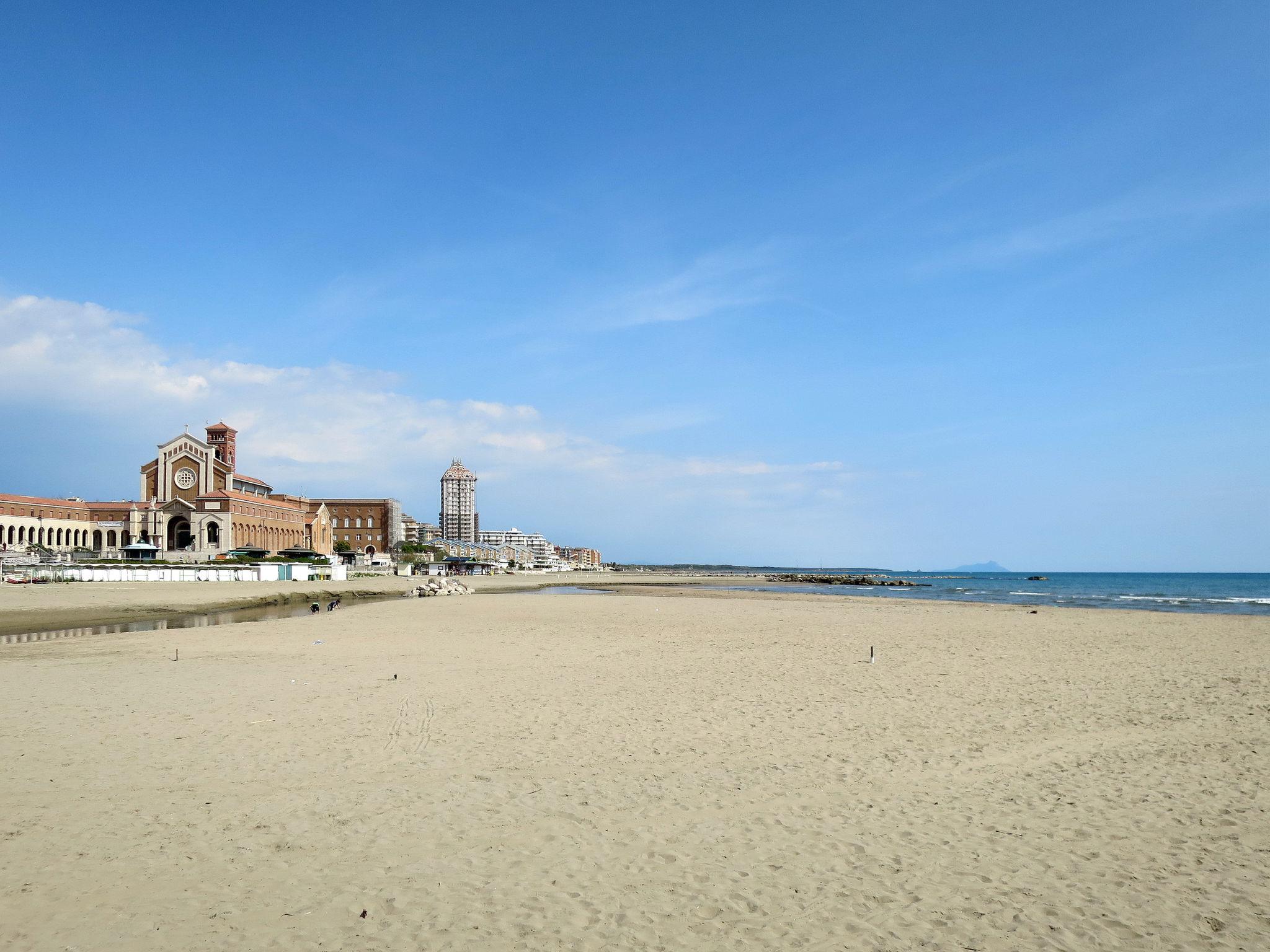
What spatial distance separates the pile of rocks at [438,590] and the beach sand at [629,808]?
3685 centimetres

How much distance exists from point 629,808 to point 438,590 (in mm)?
49543

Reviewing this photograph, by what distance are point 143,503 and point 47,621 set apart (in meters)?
86.1

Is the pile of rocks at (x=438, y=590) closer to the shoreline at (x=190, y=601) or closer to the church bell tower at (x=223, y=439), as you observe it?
the shoreline at (x=190, y=601)

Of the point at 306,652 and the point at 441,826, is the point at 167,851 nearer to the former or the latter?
the point at 441,826

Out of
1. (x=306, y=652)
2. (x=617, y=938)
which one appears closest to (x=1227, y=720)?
(x=617, y=938)

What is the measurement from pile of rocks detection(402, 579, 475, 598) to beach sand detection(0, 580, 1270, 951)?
36852mm

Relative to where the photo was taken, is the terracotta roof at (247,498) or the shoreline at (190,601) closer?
the shoreline at (190,601)

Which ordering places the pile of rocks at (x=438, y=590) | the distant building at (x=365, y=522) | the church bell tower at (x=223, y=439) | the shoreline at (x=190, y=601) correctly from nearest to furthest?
1. the shoreline at (x=190, y=601)
2. the pile of rocks at (x=438, y=590)
3. the church bell tower at (x=223, y=439)
4. the distant building at (x=365, y=522)

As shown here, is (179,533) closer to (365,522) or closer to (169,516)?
(169,516)

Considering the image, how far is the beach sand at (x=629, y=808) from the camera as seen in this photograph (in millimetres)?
5652

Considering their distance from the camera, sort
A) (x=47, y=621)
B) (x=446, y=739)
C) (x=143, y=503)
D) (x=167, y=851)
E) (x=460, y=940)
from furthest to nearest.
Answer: (x=143, y=503)
(x=47, y=621)
(x=446, y=739)
(x=167, y=851)
(x=460, y=940)

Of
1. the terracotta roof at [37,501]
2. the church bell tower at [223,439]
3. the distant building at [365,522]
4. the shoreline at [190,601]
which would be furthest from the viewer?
the distant building at [365,522]

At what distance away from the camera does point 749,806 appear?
8.09 metres

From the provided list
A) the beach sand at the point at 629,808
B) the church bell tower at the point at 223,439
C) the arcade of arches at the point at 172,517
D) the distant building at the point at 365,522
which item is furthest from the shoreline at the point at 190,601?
the distant building at the point at 365,522
